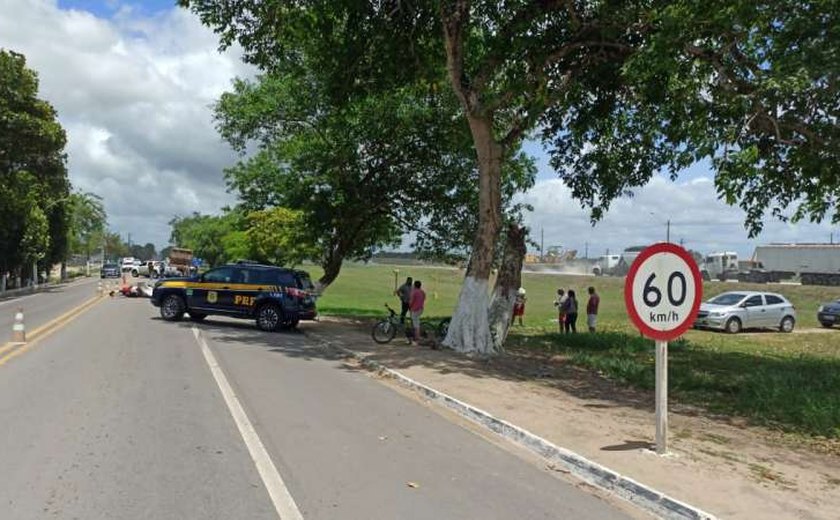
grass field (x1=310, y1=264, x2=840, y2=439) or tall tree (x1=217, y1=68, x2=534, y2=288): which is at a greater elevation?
tall tree (x1=217, y1=68, x2=534, y2=288)

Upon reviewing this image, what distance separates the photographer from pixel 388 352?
53.6 ft

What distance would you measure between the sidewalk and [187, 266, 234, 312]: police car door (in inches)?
345

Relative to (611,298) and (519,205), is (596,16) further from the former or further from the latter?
(611,298)

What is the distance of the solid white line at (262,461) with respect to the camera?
5574mm

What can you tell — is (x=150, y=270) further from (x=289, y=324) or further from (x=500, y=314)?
(x=500, y=314)

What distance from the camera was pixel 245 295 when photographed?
72.1 feet

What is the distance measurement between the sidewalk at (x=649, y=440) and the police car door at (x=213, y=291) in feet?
28.7

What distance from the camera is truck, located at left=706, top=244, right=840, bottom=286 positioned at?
7238 centimetres

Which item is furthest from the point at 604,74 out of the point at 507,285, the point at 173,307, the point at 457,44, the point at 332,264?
the point at 332,264

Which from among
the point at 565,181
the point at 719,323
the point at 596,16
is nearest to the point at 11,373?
the point at 596,16

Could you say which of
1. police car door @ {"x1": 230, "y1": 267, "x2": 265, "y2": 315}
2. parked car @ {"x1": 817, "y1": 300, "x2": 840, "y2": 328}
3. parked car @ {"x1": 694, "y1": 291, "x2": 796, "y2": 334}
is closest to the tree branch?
police car door @ {"x1": 230, "y1": 267, "x2": 265, "y2": 315}

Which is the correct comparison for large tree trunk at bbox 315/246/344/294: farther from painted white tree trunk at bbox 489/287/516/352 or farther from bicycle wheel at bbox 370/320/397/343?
painted white tree trunk at bbox 489/287/516/352

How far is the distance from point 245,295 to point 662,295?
54.0ft

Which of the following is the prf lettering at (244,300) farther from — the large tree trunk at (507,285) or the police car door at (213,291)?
the large tree trunk at (507,285)
